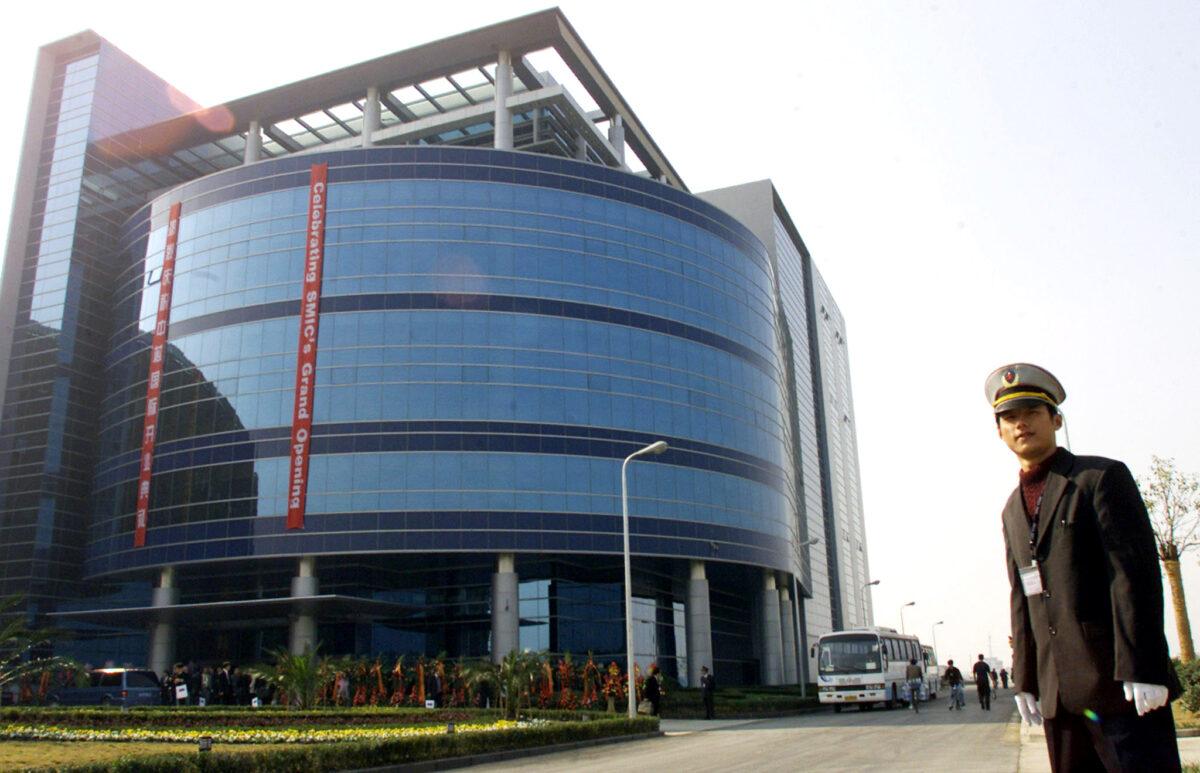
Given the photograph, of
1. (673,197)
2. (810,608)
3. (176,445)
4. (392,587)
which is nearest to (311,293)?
(176,445)

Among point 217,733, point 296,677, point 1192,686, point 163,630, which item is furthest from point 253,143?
point 1192,686

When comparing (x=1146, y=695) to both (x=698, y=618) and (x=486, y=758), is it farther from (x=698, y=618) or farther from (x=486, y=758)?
(x=698, y=618)

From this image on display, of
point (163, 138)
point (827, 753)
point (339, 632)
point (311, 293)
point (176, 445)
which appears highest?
point (163, 138)

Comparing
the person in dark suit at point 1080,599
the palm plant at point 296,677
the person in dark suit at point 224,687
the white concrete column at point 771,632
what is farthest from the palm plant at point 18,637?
the person in dark suit at point 1080,599

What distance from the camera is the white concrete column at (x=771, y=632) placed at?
5353 cm

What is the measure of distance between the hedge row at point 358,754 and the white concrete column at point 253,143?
4295 centimetres

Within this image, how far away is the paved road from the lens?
48.2ft

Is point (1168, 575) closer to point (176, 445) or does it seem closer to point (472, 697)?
point (472, 697)

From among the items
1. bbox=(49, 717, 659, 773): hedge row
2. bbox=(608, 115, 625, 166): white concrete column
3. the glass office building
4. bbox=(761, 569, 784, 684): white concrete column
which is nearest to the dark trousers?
bbox=(49, 717, 659, 773): hedge row

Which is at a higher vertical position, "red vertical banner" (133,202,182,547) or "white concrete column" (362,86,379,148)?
"white concrete column" (362,86,379,148)

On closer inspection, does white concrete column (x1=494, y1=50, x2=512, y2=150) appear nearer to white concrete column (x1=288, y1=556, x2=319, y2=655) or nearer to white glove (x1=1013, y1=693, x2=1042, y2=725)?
white concrete column (x1=288, y1=556, x2=319, y2=655)

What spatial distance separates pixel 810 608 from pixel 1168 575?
5187cm

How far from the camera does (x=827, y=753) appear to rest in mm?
16906

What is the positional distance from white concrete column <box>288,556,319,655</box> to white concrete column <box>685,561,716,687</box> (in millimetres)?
17564
